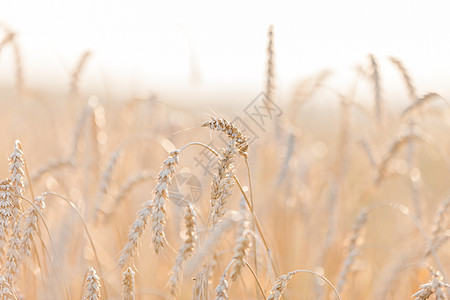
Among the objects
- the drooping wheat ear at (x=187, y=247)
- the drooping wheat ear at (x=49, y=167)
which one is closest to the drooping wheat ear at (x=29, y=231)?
the drooping wheat ear at (x=187, y=247)

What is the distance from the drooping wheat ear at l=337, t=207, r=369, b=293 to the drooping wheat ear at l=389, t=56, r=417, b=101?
2.58 ft

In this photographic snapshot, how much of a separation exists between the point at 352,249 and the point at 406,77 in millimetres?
1010

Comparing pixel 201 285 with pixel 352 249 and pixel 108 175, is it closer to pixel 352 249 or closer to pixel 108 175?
pixel 352 249

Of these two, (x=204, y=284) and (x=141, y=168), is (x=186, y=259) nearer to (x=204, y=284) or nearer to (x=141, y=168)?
(x=204, y=284)

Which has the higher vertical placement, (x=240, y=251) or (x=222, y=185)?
(x=222, y=185)

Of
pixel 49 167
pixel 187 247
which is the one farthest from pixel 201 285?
pixel 49 167

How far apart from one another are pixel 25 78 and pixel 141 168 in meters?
0.93

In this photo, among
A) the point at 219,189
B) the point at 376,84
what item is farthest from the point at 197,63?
the point at 219,189

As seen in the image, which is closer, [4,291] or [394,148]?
[4,291]

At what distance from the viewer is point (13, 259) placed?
1.41m

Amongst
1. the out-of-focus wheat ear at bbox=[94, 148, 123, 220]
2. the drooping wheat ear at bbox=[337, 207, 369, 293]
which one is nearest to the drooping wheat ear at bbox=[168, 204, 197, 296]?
the drooping wheat ear at bbox=[337, 207, 369, 293]

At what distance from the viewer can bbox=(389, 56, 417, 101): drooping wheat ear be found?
2.55 meters

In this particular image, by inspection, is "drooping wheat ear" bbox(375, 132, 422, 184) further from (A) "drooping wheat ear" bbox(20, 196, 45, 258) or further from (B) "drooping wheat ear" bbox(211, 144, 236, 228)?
(A) "drooping wheat ear" bbox(20, 196, 45, 258)

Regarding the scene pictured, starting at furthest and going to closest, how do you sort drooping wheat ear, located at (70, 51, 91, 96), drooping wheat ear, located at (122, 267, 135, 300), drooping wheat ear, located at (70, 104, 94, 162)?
drooping wheat ear, located at (70, 51, 91, 96)
drooping wheat ear, located at (70, 104, 94, 162)
drooping wheat ear, located at (122, 267, 135, 300)
